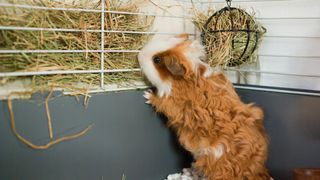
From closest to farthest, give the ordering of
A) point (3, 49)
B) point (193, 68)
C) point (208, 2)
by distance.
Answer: point (3, 49) < point (193, 68) < point (208, 2)

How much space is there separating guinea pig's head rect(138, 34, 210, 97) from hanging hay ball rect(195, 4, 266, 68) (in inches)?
5.5

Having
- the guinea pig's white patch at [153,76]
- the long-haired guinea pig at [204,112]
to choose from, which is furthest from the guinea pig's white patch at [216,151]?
the guinea pig's white patch at [153,76]

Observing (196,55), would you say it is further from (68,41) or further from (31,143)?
(31,143)

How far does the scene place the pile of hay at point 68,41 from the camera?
1.09 metres

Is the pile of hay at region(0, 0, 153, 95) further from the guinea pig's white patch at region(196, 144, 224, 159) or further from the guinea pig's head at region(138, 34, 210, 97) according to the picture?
the guinea pig's white patch at region(196, 144, 224, 159)

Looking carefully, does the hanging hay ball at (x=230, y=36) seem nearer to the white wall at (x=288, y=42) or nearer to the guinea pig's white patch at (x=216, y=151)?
the white wall at (x=288, y=42)

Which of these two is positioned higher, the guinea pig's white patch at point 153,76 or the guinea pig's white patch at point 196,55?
the guinea pig's white patch at point 196,55

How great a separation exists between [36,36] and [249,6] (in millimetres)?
1065

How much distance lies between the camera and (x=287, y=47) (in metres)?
1.62

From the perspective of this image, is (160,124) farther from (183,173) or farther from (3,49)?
(3,49)

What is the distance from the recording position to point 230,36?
60.4 inches

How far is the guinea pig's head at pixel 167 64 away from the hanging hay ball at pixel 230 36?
141 millimetres

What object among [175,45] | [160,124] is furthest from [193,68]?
[160,124]

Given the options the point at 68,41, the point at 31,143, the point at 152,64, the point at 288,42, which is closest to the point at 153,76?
the point at 152,64
